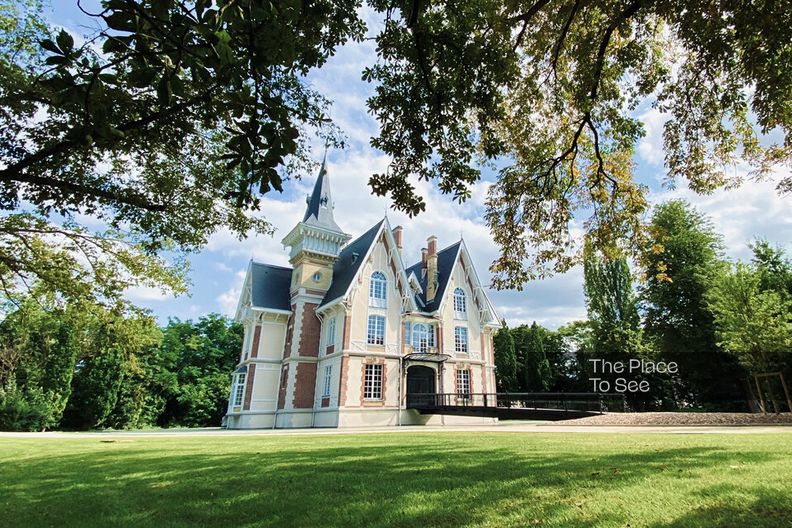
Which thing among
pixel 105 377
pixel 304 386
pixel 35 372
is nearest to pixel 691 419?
pixel 304 386

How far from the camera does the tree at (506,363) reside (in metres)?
43.2

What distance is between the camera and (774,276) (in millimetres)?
29672

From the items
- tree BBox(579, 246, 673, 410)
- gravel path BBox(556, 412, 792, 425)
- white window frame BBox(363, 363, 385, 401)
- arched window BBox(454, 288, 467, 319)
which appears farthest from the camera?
tree BBox(579, 246, 673, 410)

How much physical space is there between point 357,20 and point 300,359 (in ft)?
79.9

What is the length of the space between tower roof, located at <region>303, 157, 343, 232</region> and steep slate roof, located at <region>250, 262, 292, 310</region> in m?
4.71

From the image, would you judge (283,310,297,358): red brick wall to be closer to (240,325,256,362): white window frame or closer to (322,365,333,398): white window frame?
(240,325,256,362): white window frame

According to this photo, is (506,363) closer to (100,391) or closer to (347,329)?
(347,329)

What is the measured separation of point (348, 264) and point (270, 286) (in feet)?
19.1

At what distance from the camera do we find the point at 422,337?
1158 inches

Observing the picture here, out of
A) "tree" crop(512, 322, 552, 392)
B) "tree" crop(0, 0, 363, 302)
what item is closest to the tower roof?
"tree" crop(0, 0, 363, 302)

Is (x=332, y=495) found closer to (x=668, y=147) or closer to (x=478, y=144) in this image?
(x=478, y=144)

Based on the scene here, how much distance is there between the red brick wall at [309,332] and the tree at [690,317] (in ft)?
81.7

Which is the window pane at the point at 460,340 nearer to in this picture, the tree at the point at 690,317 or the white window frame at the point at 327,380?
the white window frame at the point at 327,380

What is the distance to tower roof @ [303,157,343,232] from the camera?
100 feet
